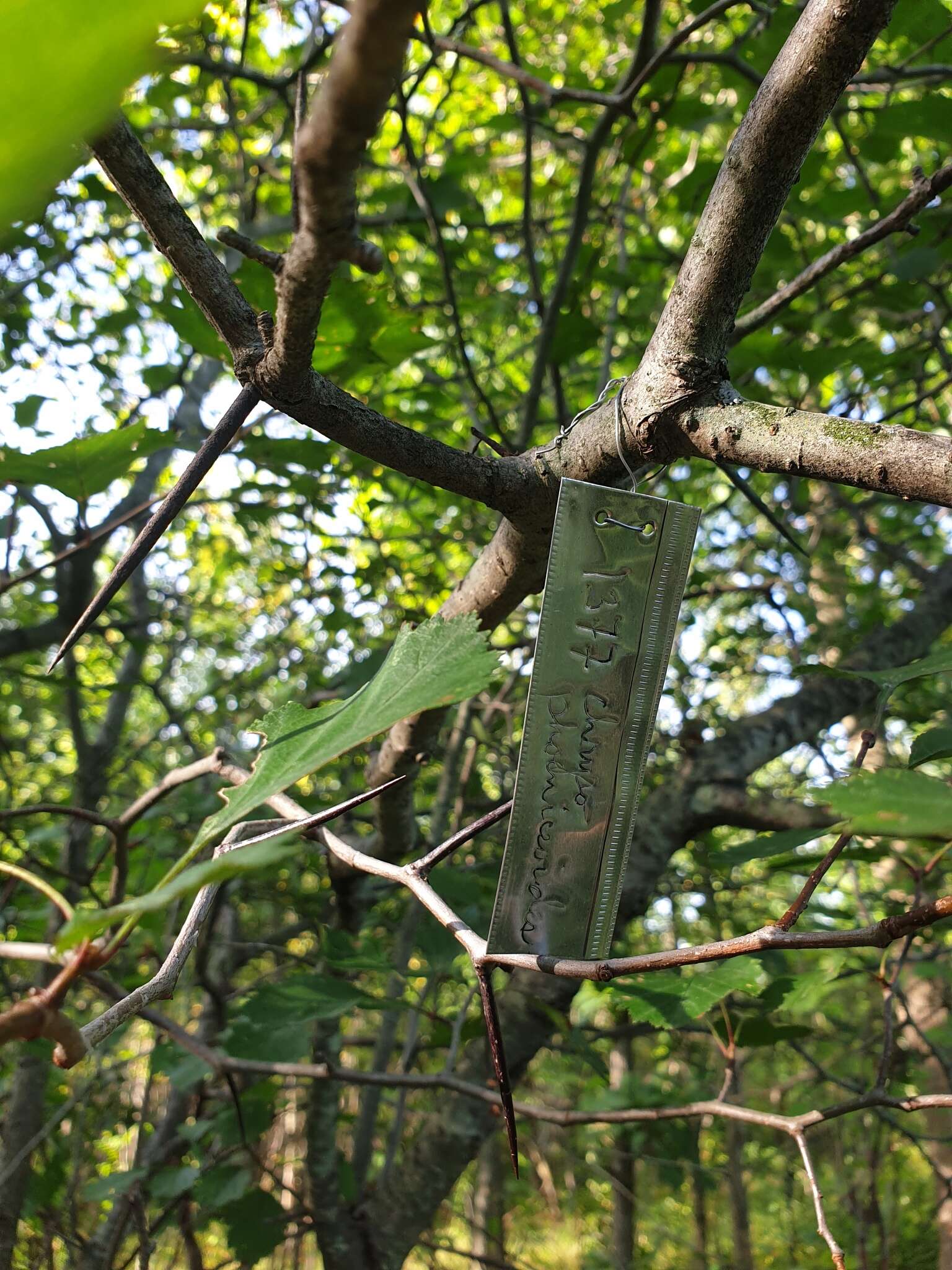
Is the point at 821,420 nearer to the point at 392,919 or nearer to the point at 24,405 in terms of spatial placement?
the point at 24,405

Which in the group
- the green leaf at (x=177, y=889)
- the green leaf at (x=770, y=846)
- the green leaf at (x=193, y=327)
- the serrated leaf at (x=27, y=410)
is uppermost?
the serrated leaf at (x=27, y=410)

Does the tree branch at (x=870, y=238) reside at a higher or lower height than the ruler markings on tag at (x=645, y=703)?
→ higher

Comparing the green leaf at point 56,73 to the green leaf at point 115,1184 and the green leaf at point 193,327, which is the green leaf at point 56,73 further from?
the green leaf at point 115,1184

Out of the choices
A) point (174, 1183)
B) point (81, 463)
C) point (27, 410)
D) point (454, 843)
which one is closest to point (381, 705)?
point (454, 843)

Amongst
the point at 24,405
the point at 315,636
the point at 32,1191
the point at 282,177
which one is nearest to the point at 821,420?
the point at 24,405

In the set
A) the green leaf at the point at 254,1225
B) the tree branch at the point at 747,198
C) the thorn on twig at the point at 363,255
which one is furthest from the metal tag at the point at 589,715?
the green leaf at the point at 254,1225

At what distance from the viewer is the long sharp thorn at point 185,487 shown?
616 mm

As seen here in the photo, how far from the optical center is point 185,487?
0.62 meters

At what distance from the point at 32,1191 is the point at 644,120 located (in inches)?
131

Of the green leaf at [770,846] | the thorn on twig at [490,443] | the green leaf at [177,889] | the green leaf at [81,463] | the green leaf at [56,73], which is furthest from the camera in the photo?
the green leaf at [81,463]

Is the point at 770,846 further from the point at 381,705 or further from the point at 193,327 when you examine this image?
the point at 193,327

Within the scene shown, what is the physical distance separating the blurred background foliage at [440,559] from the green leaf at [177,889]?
240 mm

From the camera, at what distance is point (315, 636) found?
12.2 feet

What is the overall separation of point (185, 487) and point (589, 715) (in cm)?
40
